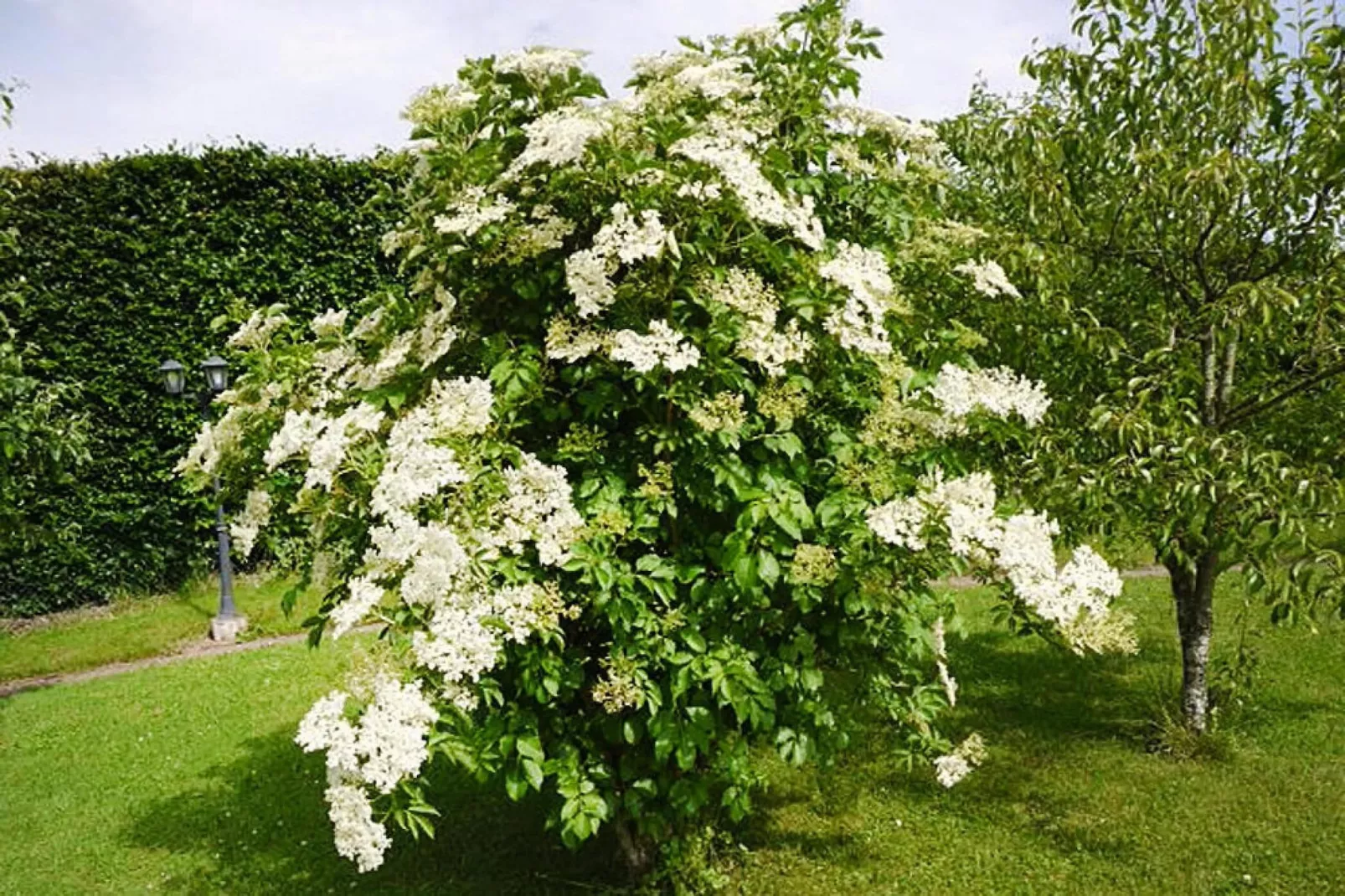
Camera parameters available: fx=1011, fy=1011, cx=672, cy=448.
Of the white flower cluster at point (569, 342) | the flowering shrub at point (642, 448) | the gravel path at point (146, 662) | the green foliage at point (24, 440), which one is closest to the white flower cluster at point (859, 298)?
the flowering shrub at point (642, 448)

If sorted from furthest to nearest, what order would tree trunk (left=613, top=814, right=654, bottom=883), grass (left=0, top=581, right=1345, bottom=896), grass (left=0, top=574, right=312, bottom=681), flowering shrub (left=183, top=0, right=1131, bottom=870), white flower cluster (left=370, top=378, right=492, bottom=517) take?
grass (left=0, top=574, right=312, bottom=681) → grass (left=0, top=581, right=1345, bottom=896) → tree trunk (left=613, top=814, right=654, bottom=883) → flowering shrub (left=183, top=0, right=1131, bottom=870) → white flower cluster (left=370, top=378, right=492, bottom=517)

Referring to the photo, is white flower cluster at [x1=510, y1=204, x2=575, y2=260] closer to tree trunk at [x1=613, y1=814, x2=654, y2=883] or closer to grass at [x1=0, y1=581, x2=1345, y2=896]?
tree trunk at [x1=613, y1=814, x2=654, y2=883]

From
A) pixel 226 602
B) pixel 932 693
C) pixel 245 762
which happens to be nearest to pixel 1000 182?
pixel 932 693

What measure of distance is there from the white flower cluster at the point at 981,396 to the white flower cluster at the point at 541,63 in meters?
1.78

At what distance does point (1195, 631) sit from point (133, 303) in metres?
10.3

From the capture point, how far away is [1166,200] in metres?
5.04

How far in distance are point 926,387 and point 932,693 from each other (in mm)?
1329

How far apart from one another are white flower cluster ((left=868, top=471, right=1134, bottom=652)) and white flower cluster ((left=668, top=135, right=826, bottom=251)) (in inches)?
38.6

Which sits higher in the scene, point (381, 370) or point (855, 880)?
point (381, 370)

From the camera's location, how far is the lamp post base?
31.6 feet

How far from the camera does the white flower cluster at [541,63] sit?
367 centimetres

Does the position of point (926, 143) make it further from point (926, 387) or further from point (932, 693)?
point (932, 693)

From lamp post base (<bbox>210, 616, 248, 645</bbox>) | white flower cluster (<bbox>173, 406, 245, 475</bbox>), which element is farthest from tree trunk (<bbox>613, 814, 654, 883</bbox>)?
lamp post base (<bbox>210, 616, 248, 645</bbox>)

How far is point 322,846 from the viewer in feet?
17.9
